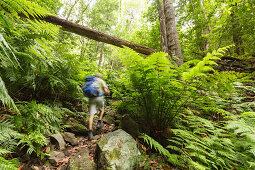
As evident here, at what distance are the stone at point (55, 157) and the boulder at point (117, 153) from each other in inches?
24.9

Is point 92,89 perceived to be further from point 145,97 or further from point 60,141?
point 145,97

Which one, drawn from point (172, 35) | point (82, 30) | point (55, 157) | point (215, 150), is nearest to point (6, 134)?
point (55, 157)

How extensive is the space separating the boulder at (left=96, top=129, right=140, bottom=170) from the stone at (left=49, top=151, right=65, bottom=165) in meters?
0.63

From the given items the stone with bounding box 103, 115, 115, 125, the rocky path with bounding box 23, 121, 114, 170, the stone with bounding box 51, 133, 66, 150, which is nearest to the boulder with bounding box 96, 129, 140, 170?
the rocky path with bounding box 23, 121, 114, 170

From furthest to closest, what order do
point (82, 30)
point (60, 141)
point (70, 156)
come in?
1. point (82, 30)
2. point (60, 141)
3. point (70, 156)

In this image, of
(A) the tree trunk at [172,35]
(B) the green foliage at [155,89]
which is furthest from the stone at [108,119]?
(A) the tree trunk at [172,35]

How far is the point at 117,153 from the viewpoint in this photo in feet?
5.31

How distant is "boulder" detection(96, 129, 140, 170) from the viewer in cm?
152

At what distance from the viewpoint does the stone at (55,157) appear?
1.71m

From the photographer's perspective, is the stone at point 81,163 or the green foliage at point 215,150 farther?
the stone at point 81,163

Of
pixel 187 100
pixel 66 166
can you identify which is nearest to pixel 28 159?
pixel 66 166

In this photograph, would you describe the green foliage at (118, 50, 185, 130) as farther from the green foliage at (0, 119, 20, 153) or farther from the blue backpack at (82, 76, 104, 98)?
the green foliage at (0, 119, 20, 153)

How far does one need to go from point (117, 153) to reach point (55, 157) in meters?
0.99

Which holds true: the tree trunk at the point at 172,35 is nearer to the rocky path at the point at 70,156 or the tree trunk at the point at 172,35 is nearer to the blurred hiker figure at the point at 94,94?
the blurred hiker figure at the point at 94,94
